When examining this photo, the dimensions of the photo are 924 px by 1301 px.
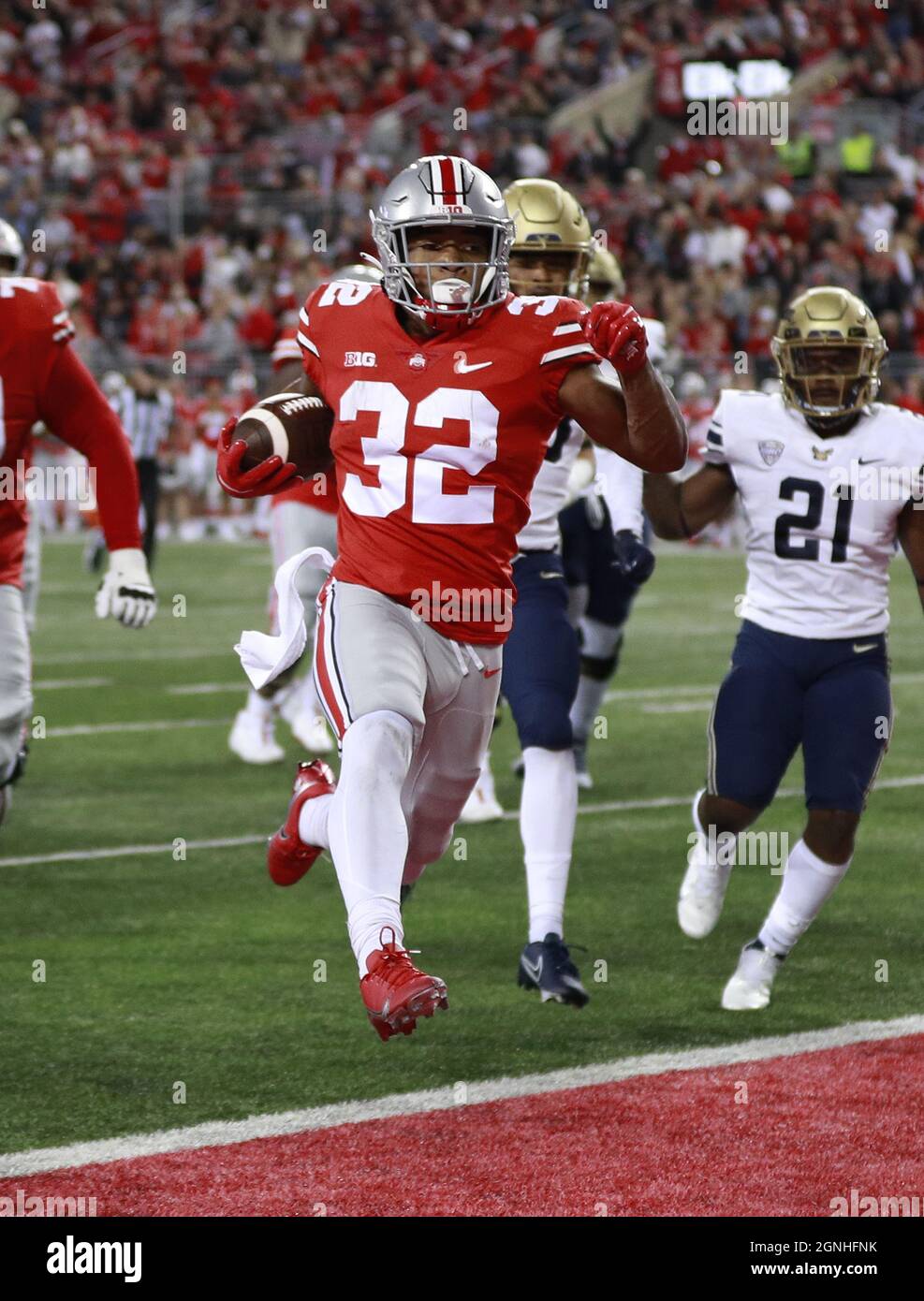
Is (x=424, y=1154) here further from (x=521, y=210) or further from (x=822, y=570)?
(x=521, y=210)

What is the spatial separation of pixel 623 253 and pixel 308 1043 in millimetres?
18472

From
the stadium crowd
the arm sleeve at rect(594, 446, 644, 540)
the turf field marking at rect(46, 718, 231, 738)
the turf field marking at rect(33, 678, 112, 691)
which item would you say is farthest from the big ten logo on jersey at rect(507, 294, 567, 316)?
the stadium crowd

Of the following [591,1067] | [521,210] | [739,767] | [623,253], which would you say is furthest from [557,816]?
[623,253]

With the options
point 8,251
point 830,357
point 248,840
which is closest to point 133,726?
point 248,840

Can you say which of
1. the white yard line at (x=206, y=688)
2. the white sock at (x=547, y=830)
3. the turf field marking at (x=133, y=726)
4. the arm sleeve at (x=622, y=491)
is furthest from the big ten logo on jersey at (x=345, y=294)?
the white yard line at (x=206, y=688)

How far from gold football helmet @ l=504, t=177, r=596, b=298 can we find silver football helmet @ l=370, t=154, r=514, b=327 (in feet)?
4.71

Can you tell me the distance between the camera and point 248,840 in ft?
22.5

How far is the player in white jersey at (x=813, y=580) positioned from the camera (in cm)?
477

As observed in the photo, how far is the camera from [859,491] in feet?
15.8

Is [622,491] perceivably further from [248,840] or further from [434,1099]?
[434,1099]

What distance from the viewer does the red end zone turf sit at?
3.44 metres

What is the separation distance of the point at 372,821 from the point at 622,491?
2407 millimetres
